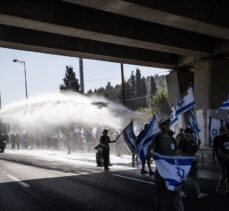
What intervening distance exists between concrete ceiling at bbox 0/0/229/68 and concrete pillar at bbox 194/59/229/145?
2.07 ft

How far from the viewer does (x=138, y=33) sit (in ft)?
57.8

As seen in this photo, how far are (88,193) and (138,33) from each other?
682cm

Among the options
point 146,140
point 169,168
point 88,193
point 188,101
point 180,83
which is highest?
point 180,83

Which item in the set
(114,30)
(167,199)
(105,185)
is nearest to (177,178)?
(167,199)

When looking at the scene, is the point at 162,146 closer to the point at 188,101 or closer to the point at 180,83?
the point at 188,101

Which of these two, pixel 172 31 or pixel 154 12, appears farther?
pixel 172 31

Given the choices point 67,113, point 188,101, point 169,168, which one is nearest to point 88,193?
point 169,168

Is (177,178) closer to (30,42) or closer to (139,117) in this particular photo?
(30,42)

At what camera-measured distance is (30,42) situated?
17594mm

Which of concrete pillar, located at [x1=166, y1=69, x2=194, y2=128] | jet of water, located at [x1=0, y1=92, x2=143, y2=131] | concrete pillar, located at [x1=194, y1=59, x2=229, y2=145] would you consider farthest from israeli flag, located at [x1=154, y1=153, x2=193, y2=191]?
jet of water, located at [x1=0, y1=92, x2=143, y2=131]

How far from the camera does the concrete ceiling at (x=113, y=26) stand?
45.4 ft

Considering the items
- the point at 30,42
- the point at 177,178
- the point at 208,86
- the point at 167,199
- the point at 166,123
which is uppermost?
the point at 30,42

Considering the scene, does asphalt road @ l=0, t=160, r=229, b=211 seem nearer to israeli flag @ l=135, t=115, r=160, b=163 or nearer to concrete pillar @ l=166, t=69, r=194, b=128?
israeli flag @ l=135, t=115, r=160, b=163

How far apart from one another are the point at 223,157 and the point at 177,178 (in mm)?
3723
